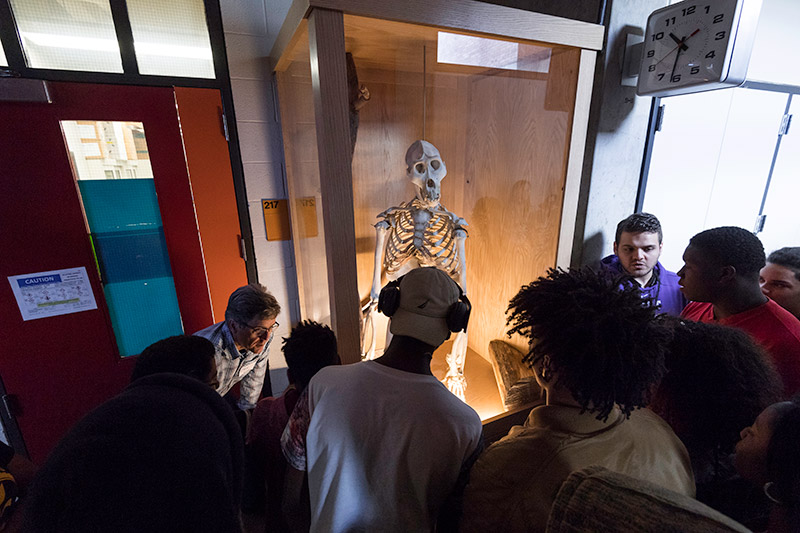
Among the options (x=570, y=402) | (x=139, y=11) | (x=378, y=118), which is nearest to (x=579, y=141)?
(x=378, y=118)

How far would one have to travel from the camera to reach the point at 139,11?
5.76 feet

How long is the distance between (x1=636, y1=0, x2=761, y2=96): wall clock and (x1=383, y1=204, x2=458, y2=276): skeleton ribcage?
120 centimetres

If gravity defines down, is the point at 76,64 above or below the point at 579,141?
above

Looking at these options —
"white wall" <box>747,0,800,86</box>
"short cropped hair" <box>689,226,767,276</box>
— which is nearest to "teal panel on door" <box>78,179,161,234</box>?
"short cropped hair" <box>689,226,767,276</box>

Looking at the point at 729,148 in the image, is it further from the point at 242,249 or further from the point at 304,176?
the point at 242,249

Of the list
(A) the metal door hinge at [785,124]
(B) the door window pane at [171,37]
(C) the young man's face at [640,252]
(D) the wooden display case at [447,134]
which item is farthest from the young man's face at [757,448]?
(A) the metal door hinge at [785,124]

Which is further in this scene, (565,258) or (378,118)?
(378,118)

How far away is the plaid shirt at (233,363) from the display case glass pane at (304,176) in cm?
39

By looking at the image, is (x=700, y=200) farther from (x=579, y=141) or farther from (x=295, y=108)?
(x=295, y=108)

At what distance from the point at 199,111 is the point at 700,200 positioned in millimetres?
3315

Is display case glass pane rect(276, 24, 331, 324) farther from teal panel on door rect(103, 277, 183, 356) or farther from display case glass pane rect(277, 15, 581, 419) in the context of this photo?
teal panel on door rect(103, 277, 183, 356)

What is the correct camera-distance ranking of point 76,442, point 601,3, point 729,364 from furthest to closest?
1. point 601,3
2. point 729,364
3. point 76,442

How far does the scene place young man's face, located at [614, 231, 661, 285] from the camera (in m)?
1.88

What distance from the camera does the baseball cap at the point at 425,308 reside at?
1.01m
